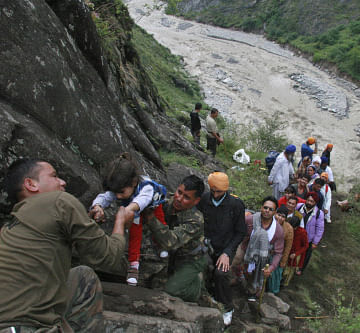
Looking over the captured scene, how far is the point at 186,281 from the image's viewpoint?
3.82 meters

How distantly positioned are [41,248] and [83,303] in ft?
2.62

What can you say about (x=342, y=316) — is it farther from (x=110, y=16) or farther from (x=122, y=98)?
(x=110, y=16)

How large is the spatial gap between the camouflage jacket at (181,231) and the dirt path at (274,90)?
41.8 ft

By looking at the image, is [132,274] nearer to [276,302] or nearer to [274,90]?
[276,302]

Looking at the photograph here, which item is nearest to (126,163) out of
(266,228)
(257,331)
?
(266,228)

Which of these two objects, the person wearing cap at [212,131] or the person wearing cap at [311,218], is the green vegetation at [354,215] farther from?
the person wearing cap at [212,131]

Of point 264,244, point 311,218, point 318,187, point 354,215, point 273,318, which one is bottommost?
point 354,215

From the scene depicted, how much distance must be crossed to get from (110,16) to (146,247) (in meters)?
6.85

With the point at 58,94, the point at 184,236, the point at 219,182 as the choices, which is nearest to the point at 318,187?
the point at 219,182

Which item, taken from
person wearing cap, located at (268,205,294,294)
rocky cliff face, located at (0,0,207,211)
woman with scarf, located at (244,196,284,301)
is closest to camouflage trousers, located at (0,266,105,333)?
rocky cliff face, located at (0,0,207,211)

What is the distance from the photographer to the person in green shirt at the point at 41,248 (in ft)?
6.70

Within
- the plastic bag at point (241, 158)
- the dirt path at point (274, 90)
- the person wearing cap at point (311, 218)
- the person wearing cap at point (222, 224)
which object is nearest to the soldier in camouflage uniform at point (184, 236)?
the person wearing cap at point (222, 224)

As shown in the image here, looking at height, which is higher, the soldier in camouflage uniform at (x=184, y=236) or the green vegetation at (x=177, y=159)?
the soldier in camouflage uniform at (x=184, y=236)

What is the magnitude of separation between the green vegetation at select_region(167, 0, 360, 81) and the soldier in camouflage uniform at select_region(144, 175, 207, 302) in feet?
A: 101
